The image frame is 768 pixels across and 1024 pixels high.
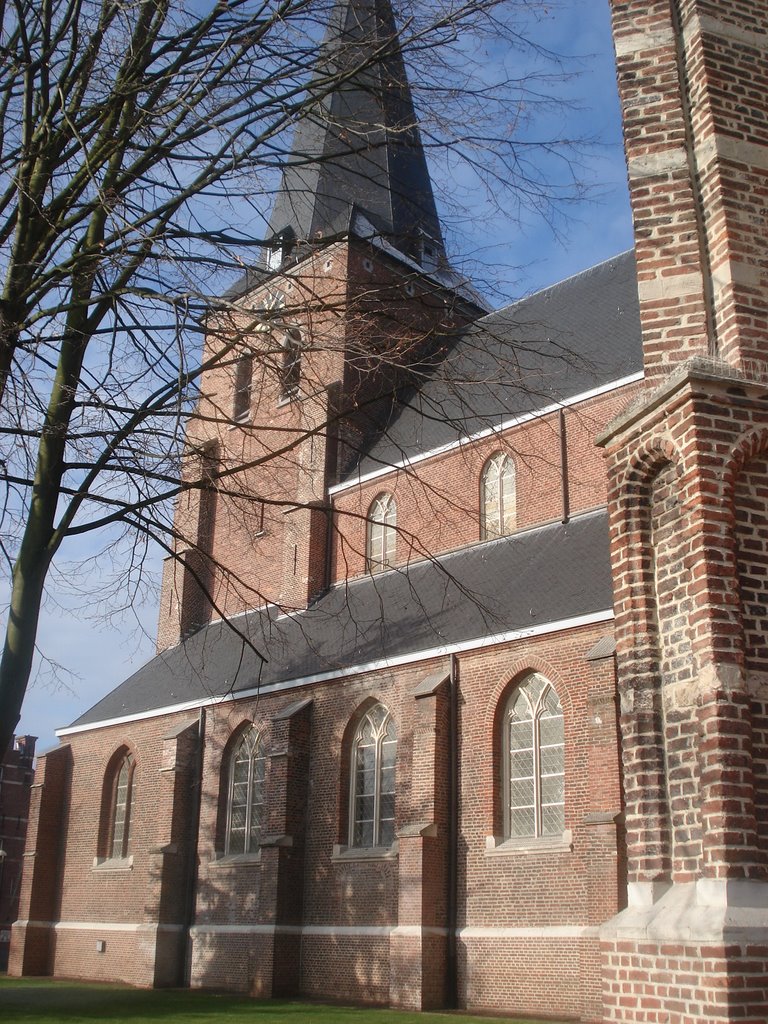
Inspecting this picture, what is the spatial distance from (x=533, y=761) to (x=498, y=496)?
19.3ft

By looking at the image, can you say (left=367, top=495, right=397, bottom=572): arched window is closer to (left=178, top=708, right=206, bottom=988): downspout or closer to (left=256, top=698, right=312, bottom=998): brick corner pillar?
(left=256, top=698, right=312, bottom=998): brick corner pillar

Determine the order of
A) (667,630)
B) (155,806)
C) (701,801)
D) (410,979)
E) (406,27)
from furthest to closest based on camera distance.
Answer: (155,806)
(410,979)
(406,27)
(667,630)
(701,801)

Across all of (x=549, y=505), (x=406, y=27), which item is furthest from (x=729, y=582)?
(x=549, y=505)

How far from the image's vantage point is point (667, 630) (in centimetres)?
595

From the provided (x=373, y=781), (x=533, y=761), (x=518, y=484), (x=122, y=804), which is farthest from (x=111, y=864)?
(x=518, y=484)

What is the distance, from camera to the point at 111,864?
23328 millimetres

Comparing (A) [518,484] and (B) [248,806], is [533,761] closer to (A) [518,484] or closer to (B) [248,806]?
(A) [518,484]

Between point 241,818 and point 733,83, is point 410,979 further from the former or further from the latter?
point 733,83

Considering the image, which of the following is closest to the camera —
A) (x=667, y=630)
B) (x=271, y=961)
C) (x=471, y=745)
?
(x=667, y=630)

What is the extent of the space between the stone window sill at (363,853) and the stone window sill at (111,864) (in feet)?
A: 21.4

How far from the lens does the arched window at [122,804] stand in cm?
2364

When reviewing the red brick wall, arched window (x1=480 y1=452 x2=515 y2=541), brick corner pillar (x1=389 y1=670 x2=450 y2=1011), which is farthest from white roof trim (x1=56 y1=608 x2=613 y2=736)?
arched window (x1=480 y1=452 x2=515 y2=541)

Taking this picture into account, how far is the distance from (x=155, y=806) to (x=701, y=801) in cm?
1882

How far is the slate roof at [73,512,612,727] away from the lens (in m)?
16.1
